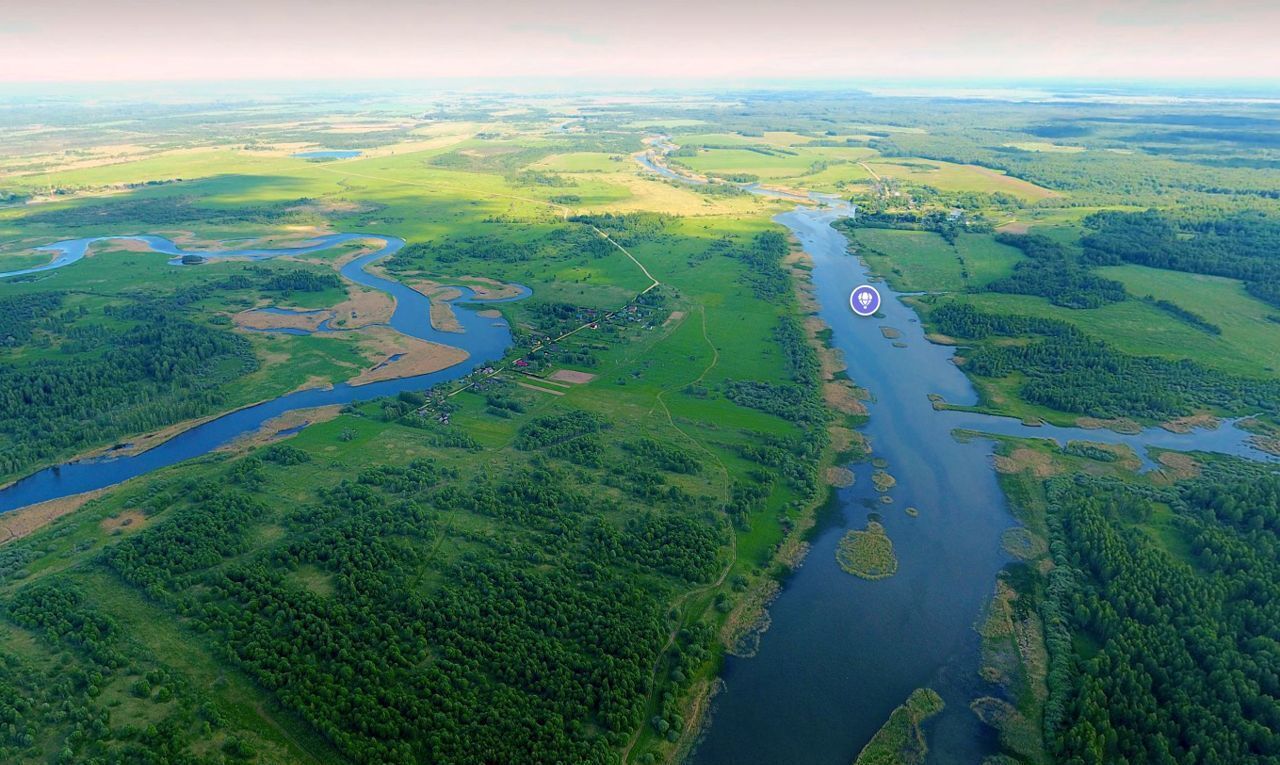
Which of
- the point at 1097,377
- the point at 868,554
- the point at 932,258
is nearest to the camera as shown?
the point at 868,554

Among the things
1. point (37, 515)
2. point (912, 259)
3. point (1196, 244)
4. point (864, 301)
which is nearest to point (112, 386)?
point (37, 515)

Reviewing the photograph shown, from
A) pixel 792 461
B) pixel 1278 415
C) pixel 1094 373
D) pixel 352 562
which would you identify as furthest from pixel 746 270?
pixel 352 562

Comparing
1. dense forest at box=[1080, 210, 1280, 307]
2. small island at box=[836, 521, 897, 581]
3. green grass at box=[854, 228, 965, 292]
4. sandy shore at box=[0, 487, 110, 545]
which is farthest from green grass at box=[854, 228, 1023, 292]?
sandy shore at box=[0, 487, 110, 545]

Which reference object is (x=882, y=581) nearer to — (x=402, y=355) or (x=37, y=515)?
(x=402, y=355)

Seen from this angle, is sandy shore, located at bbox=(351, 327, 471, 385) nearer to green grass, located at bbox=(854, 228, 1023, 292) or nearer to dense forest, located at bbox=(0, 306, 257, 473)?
dense forest, located at bbox=(0, 306, 257, 473)

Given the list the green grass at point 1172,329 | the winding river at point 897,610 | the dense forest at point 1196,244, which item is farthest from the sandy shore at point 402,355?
the dense forest at point 1196,244

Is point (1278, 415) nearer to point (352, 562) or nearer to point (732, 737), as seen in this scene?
point (732, 737)

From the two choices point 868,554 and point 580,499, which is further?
point 580,499
